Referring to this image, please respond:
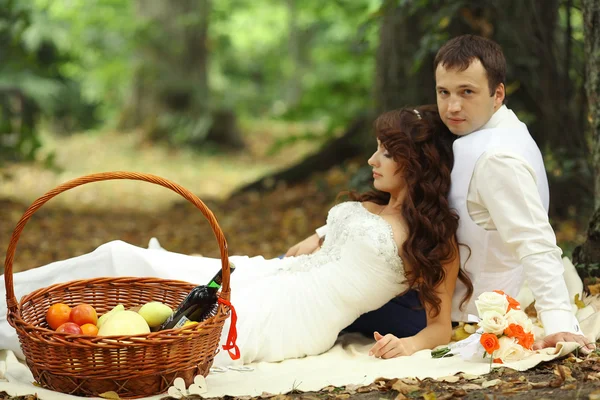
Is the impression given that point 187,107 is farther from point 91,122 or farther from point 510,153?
point 510,153

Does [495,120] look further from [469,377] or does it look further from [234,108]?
[234,108]

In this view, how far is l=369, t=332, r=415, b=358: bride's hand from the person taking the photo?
3293 mm

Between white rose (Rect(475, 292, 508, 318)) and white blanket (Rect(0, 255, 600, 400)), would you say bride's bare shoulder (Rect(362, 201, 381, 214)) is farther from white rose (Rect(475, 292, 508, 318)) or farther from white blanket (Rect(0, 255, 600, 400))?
white rose (Rect(475, 292, 508, 318))

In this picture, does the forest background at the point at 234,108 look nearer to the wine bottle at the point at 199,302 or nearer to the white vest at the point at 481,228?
the white vest at the point at 481,228

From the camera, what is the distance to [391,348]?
330 cm

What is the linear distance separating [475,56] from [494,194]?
623mm

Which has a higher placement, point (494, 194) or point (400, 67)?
point (400, 67)

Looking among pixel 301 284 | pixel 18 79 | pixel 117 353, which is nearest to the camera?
pixel 117 353

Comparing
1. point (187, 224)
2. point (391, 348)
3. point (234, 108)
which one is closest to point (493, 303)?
point (391, 348)

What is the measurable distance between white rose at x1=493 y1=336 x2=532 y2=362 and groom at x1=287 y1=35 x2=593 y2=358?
156 millimetres

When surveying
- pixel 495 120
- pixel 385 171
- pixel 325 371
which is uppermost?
pixel 495 120

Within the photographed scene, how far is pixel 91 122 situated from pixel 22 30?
27.1 ft

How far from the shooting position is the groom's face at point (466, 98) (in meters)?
3.24

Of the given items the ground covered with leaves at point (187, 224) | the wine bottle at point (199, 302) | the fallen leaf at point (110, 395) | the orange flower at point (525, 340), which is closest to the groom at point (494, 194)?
the orange flower at point (525, 340)
